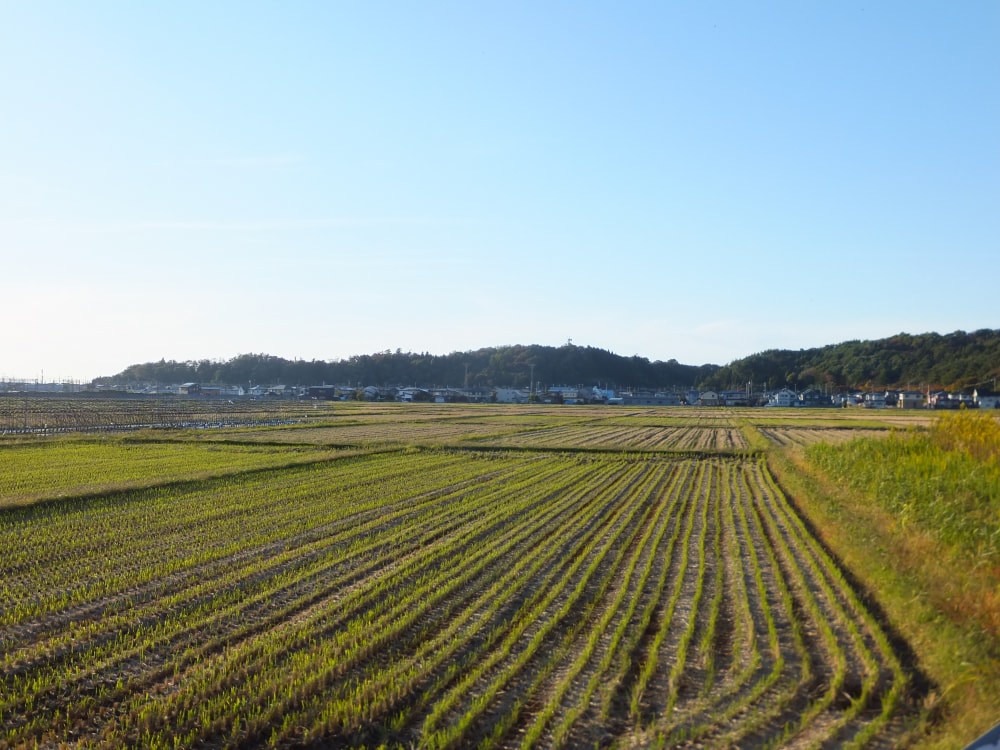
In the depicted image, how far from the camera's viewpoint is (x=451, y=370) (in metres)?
169

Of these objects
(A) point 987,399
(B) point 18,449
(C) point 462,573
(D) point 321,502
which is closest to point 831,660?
(C) point 462,573

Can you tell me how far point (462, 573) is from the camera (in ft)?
33.8

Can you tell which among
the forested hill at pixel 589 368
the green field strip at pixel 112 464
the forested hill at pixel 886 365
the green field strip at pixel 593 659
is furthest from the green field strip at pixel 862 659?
the forested hill at pixel 589 368

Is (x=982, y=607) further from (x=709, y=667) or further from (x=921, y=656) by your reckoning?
(x=709, y=667)

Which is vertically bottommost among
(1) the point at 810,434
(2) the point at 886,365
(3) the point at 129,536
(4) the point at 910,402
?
(3) the point at 129,536

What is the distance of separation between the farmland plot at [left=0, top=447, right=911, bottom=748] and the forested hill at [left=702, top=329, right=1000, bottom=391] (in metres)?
107

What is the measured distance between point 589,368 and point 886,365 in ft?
196

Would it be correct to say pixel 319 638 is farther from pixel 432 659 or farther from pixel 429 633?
pixel 432 659

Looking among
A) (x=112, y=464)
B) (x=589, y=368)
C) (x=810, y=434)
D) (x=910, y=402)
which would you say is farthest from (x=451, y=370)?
(x=112, y=464)

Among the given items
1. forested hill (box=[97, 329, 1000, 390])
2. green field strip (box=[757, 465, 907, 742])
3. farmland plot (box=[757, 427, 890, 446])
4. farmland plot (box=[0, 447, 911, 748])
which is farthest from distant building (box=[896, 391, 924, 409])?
green field strip (box=[757, 465, 907, 742])

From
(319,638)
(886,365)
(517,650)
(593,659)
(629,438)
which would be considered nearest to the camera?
(593,659)

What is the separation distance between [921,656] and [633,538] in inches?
242

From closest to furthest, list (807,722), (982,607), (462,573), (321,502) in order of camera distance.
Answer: (807,722) < (982,607) < (462,573) < (321,502)

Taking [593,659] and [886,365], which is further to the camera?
[886,365]
